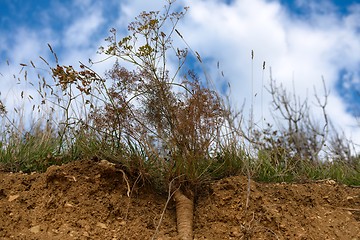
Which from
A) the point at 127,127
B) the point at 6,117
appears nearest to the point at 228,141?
the point at 127,127

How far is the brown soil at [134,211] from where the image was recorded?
3.98 meters

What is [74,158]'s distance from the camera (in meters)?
4.92

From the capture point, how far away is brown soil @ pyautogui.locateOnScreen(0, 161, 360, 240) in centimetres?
398

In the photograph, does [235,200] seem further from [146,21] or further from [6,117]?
[6,117]

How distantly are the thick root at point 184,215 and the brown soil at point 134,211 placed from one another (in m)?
0.08

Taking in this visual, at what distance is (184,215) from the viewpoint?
411 centimetres

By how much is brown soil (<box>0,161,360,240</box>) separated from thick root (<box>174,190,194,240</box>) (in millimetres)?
81

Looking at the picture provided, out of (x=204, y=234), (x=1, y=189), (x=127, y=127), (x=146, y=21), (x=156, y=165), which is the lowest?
(x=204, y=234)

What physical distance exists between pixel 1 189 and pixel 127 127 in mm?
1210

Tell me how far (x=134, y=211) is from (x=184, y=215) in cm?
42

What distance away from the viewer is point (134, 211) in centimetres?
418

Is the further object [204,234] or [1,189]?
[1,189]

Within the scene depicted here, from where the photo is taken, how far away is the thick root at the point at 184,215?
399 centimetres

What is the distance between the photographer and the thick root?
3.99 m
